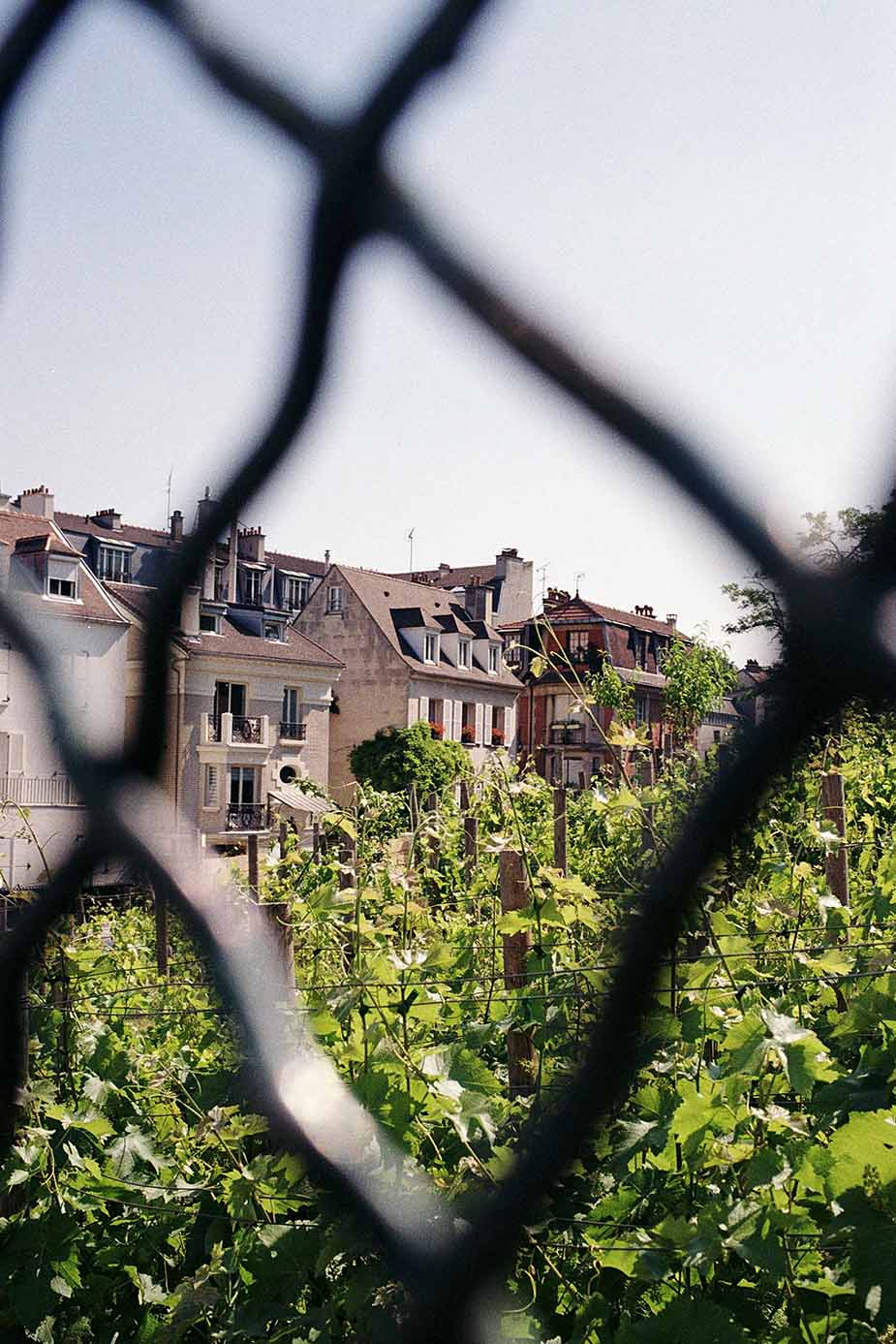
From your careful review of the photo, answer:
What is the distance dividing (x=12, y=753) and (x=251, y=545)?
0.10 meters

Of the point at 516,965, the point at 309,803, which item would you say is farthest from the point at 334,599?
the point at 516,965

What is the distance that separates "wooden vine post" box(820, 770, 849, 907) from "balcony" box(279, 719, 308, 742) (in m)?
16.5

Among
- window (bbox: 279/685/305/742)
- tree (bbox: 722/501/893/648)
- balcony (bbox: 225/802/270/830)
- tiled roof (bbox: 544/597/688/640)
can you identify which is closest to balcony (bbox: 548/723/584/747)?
tiled roof (bbox: 544/597/688/640)

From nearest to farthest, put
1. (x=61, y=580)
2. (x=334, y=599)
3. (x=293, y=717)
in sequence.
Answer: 1. (x=61, y=580)
2. (x=293, y=717)
3. (x=334, y=599)

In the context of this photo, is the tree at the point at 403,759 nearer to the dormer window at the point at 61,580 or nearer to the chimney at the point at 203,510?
the dormer window at the point at 61,580

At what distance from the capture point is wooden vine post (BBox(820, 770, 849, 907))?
237cm

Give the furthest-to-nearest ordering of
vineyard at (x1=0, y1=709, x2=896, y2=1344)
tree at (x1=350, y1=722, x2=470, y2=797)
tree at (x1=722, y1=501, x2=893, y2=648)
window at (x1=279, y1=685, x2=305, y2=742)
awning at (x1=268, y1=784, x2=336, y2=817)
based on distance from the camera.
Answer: tree at (x1=350, y1=722, x2=470, y2=797) → window at (x1=279, y1=685, x2=305, y2=742) → awning at (x1=268, y1=784, x2=336, y2=817) → vineyard at (x1=0, y1=709, x2=896, y2=1344) → tree at (x1=722, y1=501, x2=893, y2=648)

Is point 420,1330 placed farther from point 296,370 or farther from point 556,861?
point 556,861

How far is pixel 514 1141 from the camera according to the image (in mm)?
726

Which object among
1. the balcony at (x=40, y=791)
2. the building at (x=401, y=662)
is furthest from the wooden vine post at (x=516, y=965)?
the building at (x=401, y=662)

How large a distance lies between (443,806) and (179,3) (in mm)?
5633

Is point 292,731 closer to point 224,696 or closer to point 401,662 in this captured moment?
point 401,662

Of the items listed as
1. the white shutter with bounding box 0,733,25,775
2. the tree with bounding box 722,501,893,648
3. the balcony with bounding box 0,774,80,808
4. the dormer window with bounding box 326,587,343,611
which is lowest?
the balcony with bounding box 0,774,80,808

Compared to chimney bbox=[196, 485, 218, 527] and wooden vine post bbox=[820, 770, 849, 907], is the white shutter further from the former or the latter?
wooden vine post bbox=[820, 770, 849, 907]
